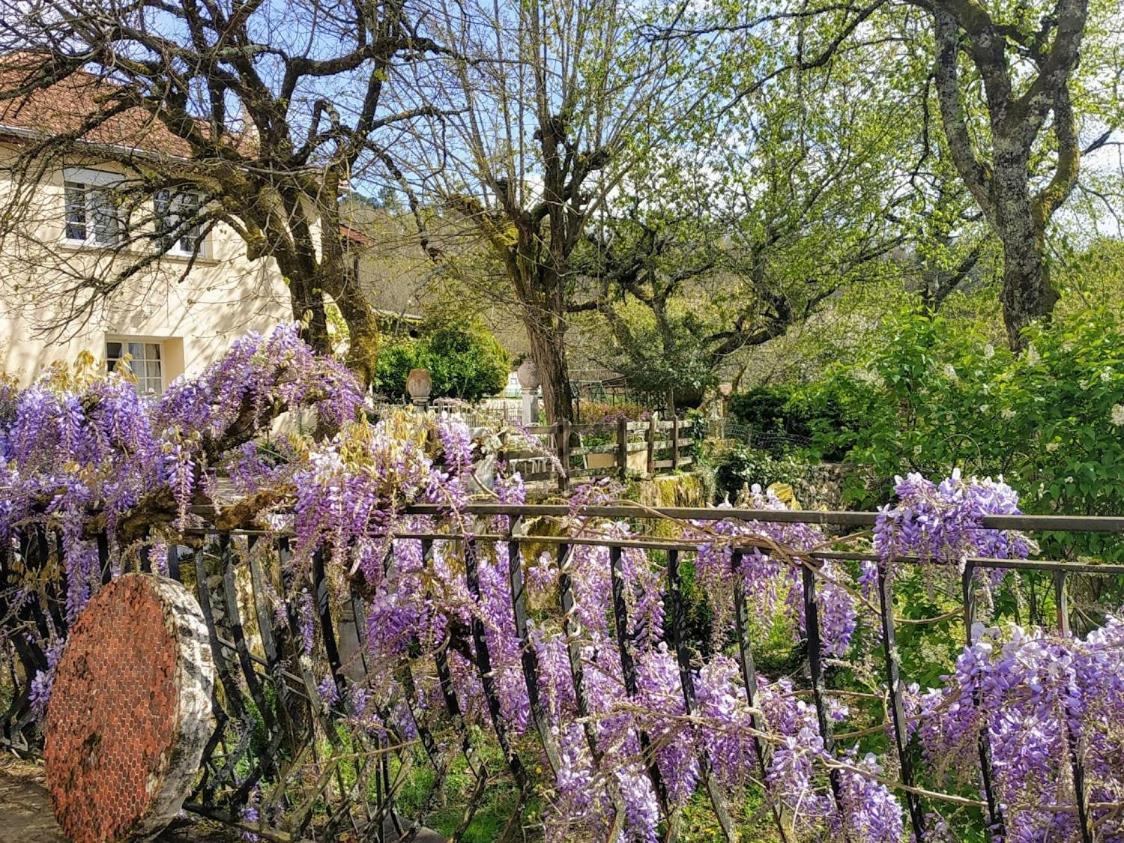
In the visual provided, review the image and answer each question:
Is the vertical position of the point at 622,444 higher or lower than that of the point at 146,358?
lower

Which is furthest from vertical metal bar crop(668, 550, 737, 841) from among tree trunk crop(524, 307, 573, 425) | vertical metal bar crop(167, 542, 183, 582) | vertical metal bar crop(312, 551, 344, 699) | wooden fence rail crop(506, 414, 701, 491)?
tree trunk crop(524, 307, 573, 425)

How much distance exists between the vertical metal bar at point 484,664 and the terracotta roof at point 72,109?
16.6 ft

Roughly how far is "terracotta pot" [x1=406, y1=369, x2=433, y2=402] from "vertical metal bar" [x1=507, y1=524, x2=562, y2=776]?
1809cm

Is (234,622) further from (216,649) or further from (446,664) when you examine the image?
(446,664)

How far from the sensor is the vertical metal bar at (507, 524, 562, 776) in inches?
77.1

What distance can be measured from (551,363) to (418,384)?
804cm

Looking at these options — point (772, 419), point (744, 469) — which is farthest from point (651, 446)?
point (772, 419)

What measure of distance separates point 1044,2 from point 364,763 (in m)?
13.0

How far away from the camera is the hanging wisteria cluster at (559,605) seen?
147cm

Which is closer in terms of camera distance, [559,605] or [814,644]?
[814,644]

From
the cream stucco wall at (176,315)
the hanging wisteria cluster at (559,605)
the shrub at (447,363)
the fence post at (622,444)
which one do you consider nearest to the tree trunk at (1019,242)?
the fence post at (622,444)

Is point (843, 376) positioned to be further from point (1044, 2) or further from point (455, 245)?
point (1044, 2)

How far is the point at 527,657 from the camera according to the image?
1985 millimetres

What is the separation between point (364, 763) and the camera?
7.39 ft
